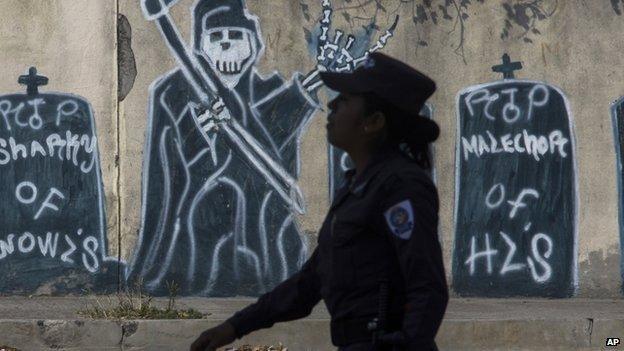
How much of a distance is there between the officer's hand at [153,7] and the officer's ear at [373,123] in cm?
700

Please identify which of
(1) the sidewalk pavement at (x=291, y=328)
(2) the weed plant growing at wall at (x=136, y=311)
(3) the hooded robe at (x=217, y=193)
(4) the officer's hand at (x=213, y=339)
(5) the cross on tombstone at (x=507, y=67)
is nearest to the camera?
(4) the officer's hand at (x=213, y=339)

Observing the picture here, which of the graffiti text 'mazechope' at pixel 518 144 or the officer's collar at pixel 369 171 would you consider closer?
the officer's collar at pixel 369 171

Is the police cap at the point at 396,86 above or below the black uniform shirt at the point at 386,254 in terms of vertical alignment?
above

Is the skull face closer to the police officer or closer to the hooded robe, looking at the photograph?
the hooded robe

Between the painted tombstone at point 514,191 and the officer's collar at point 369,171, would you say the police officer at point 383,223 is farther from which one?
the painted tombstone at point 514,191

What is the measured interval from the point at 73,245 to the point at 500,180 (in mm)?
3629

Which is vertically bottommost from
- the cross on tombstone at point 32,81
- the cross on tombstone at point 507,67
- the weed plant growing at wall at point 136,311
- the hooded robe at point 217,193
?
the weed plant growing at wall at point 136,311

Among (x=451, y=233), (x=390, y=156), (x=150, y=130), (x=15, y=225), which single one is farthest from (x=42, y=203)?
(x=390, y=156)

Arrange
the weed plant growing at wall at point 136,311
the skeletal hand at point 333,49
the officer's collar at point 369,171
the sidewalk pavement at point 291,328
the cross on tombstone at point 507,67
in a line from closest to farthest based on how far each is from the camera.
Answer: the officer's collar at point 369,171
the sidewalk pavement at point 291,328
the weed plant growing at wall at point 136,311
the skeletal hand at point 333,49
the cross on tombstone at point 507,67

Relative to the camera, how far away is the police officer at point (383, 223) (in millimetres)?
3238

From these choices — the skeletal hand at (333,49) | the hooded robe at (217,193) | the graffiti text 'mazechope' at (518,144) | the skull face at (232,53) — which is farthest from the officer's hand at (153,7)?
the graffiti text 'mazechope' at (518,144)

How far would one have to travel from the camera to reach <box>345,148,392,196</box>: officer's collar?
3.44 meters

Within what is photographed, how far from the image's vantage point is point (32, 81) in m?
10.1

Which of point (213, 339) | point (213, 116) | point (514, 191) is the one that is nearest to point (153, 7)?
point (213, 116)
